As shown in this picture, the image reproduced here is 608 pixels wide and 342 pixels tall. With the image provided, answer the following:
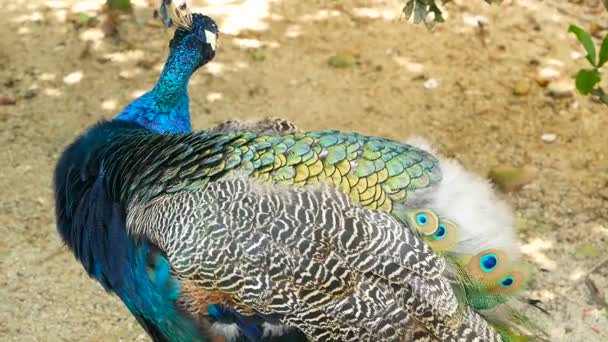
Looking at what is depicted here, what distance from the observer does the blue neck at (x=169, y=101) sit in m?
2.91

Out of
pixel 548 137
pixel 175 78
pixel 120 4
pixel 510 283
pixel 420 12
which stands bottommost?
pixel 548 137

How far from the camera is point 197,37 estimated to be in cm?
304

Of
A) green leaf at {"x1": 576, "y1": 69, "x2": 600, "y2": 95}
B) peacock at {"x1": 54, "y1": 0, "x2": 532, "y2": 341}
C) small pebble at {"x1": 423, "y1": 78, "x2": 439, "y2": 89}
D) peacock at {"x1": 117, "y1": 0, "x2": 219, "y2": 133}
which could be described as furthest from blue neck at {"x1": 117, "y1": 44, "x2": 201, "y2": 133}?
small pebble at {"x1": 423, "y1": 78, "x2": 439, "y2": 89}

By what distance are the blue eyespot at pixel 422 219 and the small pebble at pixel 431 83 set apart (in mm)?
2058

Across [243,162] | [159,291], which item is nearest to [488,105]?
[243,162]

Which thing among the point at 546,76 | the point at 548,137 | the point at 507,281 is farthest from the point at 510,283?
the point at 546,76

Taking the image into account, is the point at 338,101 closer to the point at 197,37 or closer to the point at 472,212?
the point at 197,37

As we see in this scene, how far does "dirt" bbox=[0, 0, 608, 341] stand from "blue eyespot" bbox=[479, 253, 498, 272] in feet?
3.15

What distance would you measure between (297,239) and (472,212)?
0.54m

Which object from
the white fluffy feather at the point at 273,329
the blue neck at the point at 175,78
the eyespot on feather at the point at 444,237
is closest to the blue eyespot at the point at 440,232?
the eyespot on feather at the point at 444,237

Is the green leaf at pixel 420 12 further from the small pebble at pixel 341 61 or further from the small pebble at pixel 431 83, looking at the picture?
the small pebble at pixel 341 61

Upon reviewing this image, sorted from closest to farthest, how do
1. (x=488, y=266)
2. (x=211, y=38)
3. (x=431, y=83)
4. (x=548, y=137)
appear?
(x=488, y=266), (x=211, y=38), (x=548, y=137), (x=431, y=83)

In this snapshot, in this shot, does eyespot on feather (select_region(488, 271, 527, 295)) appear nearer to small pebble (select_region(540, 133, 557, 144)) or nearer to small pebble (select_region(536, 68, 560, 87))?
small pebble (select_region(540, 133, 557, 144))

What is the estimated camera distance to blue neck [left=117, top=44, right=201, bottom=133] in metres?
2.91
